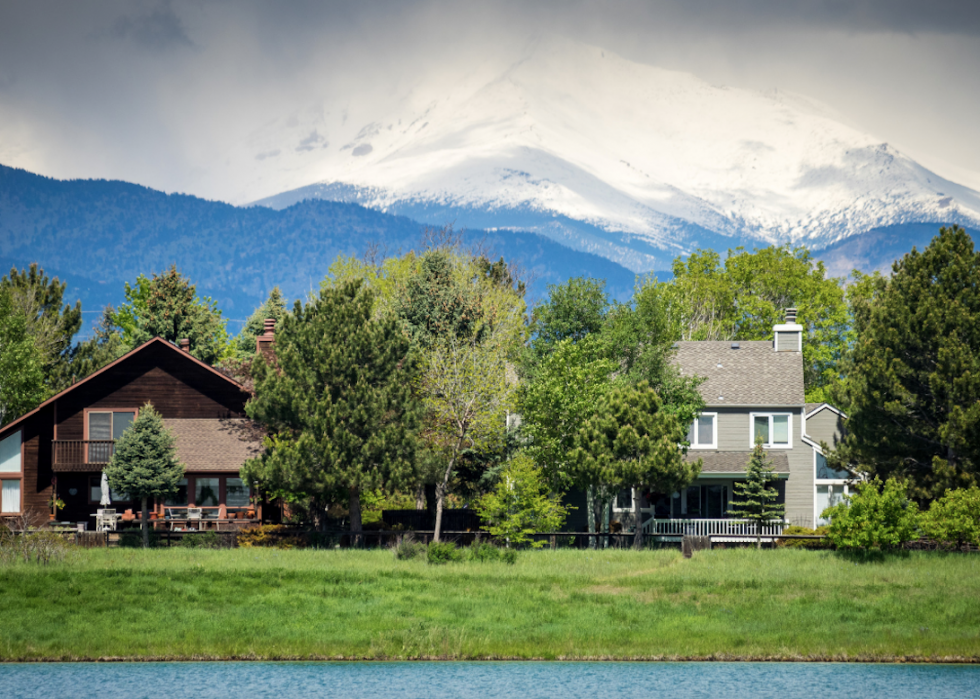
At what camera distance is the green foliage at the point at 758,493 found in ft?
166

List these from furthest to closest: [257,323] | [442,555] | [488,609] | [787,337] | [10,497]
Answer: [257,323] → [787,337] → [10,497] → [442,555] → [488,609]

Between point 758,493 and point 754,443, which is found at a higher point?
point 754,443

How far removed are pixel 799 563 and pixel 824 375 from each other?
40.6m

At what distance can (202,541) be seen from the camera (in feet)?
150

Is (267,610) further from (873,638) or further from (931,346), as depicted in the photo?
(931,346)

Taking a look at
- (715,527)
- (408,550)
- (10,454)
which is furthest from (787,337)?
(10,454)

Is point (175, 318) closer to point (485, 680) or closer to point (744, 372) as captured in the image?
point (744, 372)

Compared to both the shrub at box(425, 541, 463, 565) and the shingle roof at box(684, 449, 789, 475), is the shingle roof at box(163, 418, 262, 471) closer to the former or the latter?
the shrub at box(425, 541, 463, 565)

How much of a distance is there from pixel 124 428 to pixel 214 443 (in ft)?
14.2

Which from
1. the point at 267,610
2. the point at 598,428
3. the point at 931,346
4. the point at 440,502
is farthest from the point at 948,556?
the point at 267,610

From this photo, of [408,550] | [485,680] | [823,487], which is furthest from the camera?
[823,487]

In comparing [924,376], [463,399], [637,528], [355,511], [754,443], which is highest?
[924,376]

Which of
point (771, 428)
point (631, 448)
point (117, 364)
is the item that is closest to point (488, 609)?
point (631, 448)

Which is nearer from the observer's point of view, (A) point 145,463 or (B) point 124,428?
(A) point 145,463
